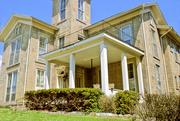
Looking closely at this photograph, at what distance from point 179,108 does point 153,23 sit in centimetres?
1314

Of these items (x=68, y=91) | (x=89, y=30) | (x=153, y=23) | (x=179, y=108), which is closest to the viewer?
(x=179, y=108)

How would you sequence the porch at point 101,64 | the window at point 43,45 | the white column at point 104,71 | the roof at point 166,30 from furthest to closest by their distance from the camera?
1. the window at point 43,45
2. the roof at point 166,30
3. the porch at point 101,64
4. the white column at point 104,71

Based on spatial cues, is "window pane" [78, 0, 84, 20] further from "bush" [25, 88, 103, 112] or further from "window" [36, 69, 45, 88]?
"bush" [25, 88, 103, 112]

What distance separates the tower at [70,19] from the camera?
20659mm

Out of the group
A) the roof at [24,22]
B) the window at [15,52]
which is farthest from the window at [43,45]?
the window at [15,52]

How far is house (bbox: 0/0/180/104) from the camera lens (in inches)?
596

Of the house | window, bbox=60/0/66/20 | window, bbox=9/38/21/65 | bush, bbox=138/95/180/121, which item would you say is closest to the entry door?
the house

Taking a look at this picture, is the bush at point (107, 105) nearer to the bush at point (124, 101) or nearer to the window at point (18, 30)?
the bush at point (124, 101)

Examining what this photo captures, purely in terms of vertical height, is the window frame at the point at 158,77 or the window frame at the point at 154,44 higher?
the window frame at the point at 154,44

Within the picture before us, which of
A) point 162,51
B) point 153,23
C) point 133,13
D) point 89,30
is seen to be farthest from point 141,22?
point 89,30

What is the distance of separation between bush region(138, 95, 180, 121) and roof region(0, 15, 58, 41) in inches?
611

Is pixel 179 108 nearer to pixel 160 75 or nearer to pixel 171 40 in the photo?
pixel 160 75

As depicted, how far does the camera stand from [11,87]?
19.8 m

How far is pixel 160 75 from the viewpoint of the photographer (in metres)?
17.5
